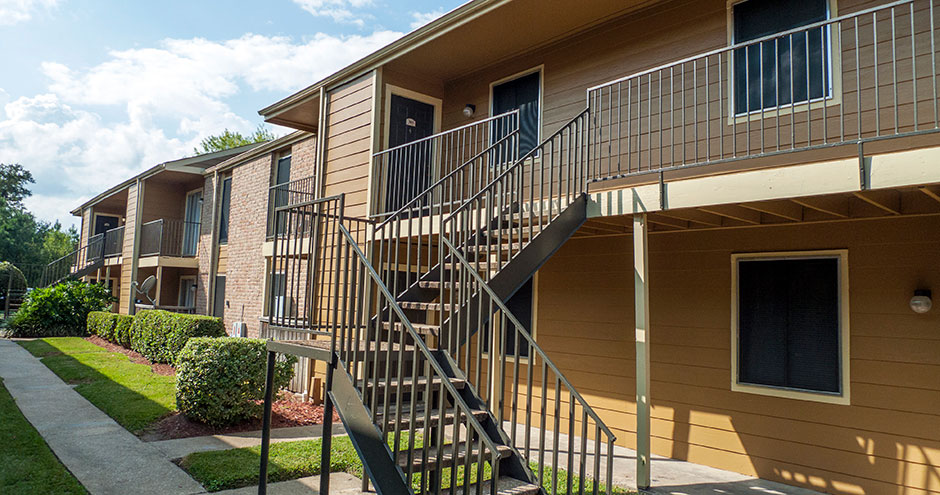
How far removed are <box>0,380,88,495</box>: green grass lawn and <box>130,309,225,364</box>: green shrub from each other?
4.71 metres

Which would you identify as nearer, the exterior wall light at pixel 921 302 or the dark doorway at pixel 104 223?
the exterior wall light at pixel 921 302

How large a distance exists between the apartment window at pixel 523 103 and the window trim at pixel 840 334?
121 inches

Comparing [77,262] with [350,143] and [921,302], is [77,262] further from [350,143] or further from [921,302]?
[921,302]

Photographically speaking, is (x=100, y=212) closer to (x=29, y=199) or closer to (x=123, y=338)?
(x=123, y=338)

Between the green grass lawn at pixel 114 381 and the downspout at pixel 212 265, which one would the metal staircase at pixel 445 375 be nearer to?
the green grass lawn at pixel 114 381

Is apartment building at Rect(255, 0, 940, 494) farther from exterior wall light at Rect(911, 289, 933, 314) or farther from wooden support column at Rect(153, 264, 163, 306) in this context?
wooden support column at Rect(153, 264, 163, 306)

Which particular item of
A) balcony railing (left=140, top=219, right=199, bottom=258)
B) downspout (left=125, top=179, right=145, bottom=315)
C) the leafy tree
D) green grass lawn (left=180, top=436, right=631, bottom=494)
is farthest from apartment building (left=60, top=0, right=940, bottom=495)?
the leafy tree

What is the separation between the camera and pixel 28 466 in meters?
4.98

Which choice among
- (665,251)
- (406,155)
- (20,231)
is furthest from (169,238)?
(20,231)

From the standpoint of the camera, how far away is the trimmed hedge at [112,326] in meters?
14.0

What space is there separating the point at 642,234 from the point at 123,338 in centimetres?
1367

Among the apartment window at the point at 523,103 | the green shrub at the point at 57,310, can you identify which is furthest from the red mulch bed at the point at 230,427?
the green shrub at the point at 57,310

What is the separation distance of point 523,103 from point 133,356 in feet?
34.9

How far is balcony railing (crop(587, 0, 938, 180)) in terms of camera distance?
188 inches
